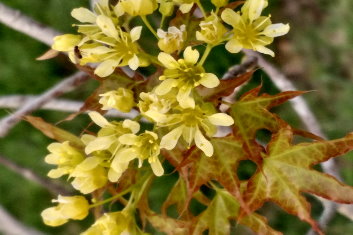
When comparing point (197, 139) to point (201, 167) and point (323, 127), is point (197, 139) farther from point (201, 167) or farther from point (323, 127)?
point (323, 127)

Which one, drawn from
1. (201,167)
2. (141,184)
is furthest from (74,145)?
(201,167)

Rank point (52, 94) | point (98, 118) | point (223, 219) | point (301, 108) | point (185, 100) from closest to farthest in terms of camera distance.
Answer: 1. point (185, 100)
2. point (98, 118)
3. point (223, 219)
4. point (52, 94)
5. point (301, 108)

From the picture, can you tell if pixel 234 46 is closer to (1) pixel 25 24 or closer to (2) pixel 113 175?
(2) pixel 113 175

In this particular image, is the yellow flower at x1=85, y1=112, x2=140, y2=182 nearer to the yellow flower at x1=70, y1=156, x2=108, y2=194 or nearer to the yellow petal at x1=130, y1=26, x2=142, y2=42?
the yellow flower at x1=70, y1=156, x2=108, y2=194

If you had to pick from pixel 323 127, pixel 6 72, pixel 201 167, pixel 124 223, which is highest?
pixel 201 167

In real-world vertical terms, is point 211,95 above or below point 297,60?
above

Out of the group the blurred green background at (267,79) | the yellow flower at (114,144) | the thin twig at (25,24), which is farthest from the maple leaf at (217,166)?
the blurred green background at (267,79)

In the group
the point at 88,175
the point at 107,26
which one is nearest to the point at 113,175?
the point at 88,175
